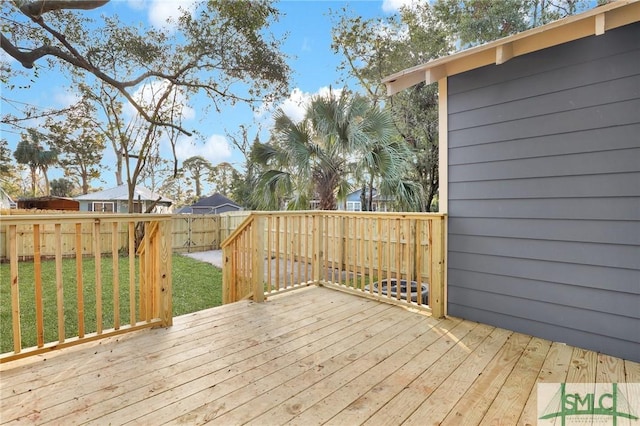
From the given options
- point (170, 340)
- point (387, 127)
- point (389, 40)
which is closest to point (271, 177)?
point (387, 127)

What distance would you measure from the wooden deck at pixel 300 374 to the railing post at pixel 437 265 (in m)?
0.21

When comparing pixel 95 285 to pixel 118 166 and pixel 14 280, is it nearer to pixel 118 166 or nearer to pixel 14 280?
pixel 14 280

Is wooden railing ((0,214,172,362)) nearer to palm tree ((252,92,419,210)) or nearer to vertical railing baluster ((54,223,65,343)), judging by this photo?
vertical railing baluster ((54,223,65,343))

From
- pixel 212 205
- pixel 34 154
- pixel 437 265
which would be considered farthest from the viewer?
pixel 212 205

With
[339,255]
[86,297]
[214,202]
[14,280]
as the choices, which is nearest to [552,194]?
[339,255]

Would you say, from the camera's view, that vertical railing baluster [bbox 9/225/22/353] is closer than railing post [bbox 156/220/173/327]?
Yes

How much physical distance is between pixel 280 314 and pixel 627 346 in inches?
103

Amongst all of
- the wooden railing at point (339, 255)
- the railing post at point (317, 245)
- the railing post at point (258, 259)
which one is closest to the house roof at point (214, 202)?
the wooden railing at point (339, 255)

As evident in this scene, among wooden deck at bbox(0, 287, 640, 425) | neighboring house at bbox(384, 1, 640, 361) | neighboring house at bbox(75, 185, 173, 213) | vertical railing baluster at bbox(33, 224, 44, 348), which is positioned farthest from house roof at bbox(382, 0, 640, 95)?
neighboring house at bbox(75, 185, 173, 213)

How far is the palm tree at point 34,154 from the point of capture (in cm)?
561

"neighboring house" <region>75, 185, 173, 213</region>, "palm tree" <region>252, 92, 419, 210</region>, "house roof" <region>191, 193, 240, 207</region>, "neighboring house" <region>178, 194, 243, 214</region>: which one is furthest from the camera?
"house roof" <region>191, 193, 240, 207</region>

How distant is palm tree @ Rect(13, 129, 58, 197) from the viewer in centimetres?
561

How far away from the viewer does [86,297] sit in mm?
5176

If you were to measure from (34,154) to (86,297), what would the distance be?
124 inches
